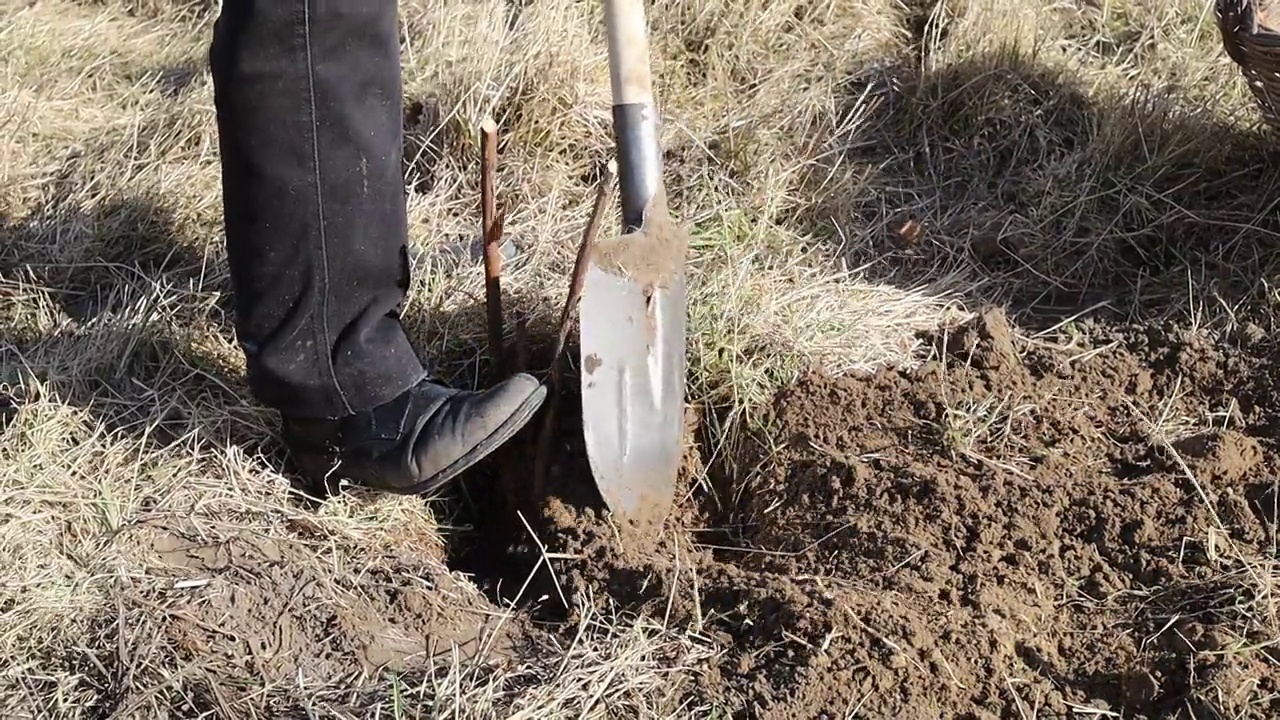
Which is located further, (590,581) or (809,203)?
(809,203)

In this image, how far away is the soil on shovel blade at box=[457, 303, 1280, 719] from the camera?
1826 millimetres

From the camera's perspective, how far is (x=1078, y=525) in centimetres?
207

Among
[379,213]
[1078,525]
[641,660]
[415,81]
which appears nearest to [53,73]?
[415,81]

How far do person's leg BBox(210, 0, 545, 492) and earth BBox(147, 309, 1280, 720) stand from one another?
8.7 inches

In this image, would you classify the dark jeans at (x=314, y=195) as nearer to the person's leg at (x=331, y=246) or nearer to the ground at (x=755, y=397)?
the person's leg at (x=331, y=246)

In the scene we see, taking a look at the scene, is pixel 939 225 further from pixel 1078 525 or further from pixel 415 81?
pixel 415 81

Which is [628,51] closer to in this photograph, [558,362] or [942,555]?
[558,362]

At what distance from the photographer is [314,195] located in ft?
6.34

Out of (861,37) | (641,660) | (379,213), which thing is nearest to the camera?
(641,660)

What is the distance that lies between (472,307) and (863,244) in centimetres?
96

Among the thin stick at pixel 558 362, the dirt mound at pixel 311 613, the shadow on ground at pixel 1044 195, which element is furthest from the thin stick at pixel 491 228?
the shadow on ground at pixel 1044 195

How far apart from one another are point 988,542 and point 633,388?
0.69m

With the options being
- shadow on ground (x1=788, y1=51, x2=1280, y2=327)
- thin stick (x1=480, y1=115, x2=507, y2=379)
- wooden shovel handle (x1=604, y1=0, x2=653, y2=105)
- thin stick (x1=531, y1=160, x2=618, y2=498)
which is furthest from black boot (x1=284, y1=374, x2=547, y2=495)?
shadow on ground (x1=788, y1=51, x2=1280, y2=327)

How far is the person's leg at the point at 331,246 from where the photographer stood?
1854mm
